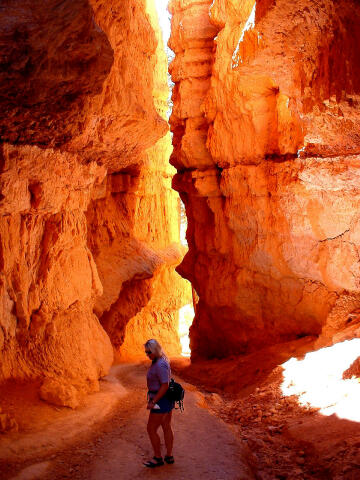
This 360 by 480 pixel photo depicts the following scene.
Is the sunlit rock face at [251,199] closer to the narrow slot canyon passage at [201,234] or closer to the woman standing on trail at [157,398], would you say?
the narrow slot canyon passage at [201,234]

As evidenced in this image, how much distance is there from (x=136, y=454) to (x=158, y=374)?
102 centimetres

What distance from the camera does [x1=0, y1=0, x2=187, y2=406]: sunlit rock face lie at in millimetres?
4270

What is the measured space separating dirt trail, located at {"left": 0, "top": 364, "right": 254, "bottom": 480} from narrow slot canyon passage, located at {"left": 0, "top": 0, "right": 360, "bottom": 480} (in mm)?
24

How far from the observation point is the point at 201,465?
14.8ft

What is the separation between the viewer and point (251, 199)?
31.1 feet

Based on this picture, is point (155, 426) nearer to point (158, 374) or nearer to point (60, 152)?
point (158, 374)

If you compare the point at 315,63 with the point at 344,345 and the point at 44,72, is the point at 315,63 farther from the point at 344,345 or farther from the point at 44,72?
the point at 344,345

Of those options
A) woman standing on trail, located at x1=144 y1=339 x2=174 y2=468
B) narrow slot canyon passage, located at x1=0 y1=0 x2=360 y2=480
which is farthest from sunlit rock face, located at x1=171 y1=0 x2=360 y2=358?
woman standing on trail, located at x1=144 y1=339 x2=174 y2=468

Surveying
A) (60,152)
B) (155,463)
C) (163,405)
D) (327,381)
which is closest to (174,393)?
(163,405)

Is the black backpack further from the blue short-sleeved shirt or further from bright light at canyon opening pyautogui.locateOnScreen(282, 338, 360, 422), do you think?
A: bright light at canyon opening pyautogui.locateOnScreen(282, 338, 360, 422)

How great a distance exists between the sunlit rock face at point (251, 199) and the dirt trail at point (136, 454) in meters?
3.51

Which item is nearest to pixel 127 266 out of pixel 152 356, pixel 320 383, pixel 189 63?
pixel 189 63

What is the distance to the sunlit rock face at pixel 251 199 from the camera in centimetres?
832

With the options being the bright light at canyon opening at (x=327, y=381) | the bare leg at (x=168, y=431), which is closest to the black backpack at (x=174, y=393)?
the bare leg at (x=168, y=431)
